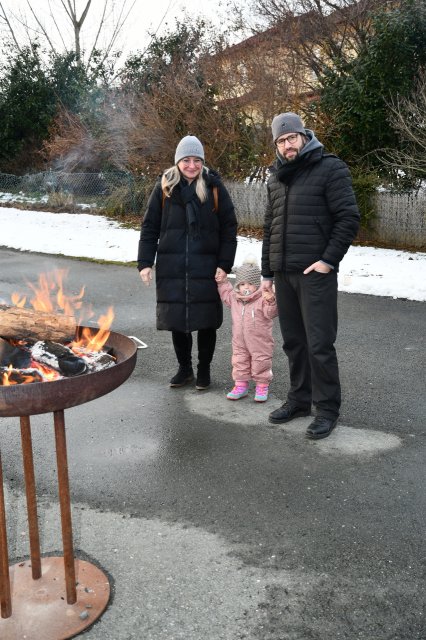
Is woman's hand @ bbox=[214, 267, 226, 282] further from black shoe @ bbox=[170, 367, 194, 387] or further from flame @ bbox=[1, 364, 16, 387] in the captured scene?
flame @ bbox=[1, 364, 16, 387]

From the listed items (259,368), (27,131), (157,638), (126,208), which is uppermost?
(27,131)

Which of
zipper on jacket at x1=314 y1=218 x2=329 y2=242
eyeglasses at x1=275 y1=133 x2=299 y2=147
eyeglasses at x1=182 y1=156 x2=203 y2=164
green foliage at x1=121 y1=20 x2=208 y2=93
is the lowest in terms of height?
zipper on jacket at x1=314 y1=218 x2=329 y2=242

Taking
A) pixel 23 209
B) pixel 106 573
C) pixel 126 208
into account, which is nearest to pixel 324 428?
pixel 106 573

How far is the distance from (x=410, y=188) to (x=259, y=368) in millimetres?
9371

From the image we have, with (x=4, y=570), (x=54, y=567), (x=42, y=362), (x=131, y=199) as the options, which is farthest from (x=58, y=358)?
(x=131, y=199)

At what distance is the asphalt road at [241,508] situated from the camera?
2697mm

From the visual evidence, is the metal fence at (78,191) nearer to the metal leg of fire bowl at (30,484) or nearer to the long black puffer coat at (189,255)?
the long black puffer coat at (189,255)

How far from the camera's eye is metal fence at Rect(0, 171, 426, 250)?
1289 cm

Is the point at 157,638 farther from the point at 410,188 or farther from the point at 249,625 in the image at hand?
the point at 410,188

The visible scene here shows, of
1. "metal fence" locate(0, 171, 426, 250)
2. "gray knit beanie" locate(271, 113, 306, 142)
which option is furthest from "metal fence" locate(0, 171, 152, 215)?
"gray knit beanie" locate(271, 113, 306, 142)

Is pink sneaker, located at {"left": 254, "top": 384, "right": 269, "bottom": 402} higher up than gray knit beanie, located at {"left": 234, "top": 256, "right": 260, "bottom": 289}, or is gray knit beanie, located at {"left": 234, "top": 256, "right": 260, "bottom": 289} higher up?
gray knit beanie, located at {"left": 234, "top": 256, "right": 260, "bottom": 289}

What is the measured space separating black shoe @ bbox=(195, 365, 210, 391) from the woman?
0.43 m

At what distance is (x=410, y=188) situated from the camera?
13.1 meters

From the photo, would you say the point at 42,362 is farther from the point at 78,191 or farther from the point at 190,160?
the point at 78,191
